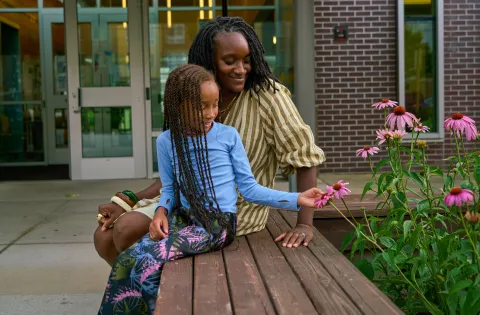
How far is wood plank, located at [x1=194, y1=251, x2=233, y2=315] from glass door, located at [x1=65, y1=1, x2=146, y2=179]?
6.62m

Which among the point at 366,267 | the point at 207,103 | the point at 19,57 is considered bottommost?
the point at 366,267

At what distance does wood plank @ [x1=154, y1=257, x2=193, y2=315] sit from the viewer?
1.70 m

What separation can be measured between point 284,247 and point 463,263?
637mm

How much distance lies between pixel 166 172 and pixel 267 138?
1.53 ft

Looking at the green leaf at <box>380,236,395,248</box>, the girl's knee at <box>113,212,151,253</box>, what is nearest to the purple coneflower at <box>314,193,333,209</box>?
the green leaf at <box>380,236,395,248</box>

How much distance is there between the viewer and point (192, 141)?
2.37m

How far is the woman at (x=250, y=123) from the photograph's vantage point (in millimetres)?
2588

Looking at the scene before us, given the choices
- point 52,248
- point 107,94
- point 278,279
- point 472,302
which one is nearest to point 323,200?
point 278,279

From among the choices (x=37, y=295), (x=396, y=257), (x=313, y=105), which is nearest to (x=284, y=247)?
(x=396, y=257)

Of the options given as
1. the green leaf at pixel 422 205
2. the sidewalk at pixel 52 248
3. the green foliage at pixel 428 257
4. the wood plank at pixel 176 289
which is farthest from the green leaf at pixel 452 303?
the sidewalk at pixel 52 248

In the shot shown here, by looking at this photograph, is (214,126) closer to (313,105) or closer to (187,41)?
(313,105)

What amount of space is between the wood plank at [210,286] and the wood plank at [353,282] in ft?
1.10

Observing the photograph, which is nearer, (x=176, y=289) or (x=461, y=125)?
(x=176, y=289)

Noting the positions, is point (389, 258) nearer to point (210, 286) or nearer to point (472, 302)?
point (472, 302)
